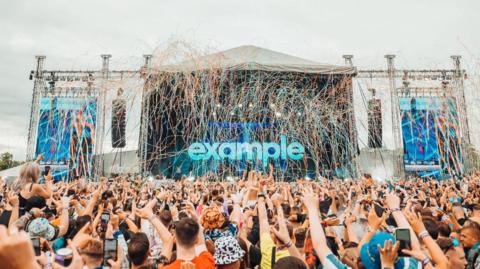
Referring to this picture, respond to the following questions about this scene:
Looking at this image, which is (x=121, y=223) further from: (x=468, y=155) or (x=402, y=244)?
(x=468, y=155)

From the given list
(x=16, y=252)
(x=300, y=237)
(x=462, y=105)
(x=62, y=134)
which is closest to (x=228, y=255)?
(x=300, y=237)

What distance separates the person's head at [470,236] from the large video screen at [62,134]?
1593cm

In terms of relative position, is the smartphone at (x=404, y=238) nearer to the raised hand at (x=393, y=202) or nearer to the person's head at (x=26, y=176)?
the raised hand at (x=393, y=202)

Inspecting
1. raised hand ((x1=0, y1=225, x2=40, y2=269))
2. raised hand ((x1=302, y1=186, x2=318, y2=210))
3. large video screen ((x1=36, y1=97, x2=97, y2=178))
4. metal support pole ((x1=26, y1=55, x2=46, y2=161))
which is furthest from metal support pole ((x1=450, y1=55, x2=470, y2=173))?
metal support pole ((x1=26, y1=55, x2=46, y2=161))

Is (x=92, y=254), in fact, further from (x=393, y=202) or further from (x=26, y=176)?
(x=26, y=176)

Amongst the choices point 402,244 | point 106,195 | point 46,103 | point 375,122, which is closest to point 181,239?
point 402,244

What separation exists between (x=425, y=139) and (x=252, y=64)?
9015mm

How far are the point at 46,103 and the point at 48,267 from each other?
1735cm

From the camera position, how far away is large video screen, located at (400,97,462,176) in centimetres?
1688

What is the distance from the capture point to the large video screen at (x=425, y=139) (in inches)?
664

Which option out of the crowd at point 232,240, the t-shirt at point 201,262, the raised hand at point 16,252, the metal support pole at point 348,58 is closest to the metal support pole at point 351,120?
the metal support pole at point 348,58

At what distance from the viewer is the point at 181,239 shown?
222 centimetres

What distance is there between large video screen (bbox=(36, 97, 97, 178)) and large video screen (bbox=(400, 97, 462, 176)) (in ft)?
47.9

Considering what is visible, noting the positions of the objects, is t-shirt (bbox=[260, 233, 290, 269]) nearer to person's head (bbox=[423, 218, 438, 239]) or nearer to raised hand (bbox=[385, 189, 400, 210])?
raised hand (bbox=[385, 189, 400, 210])
